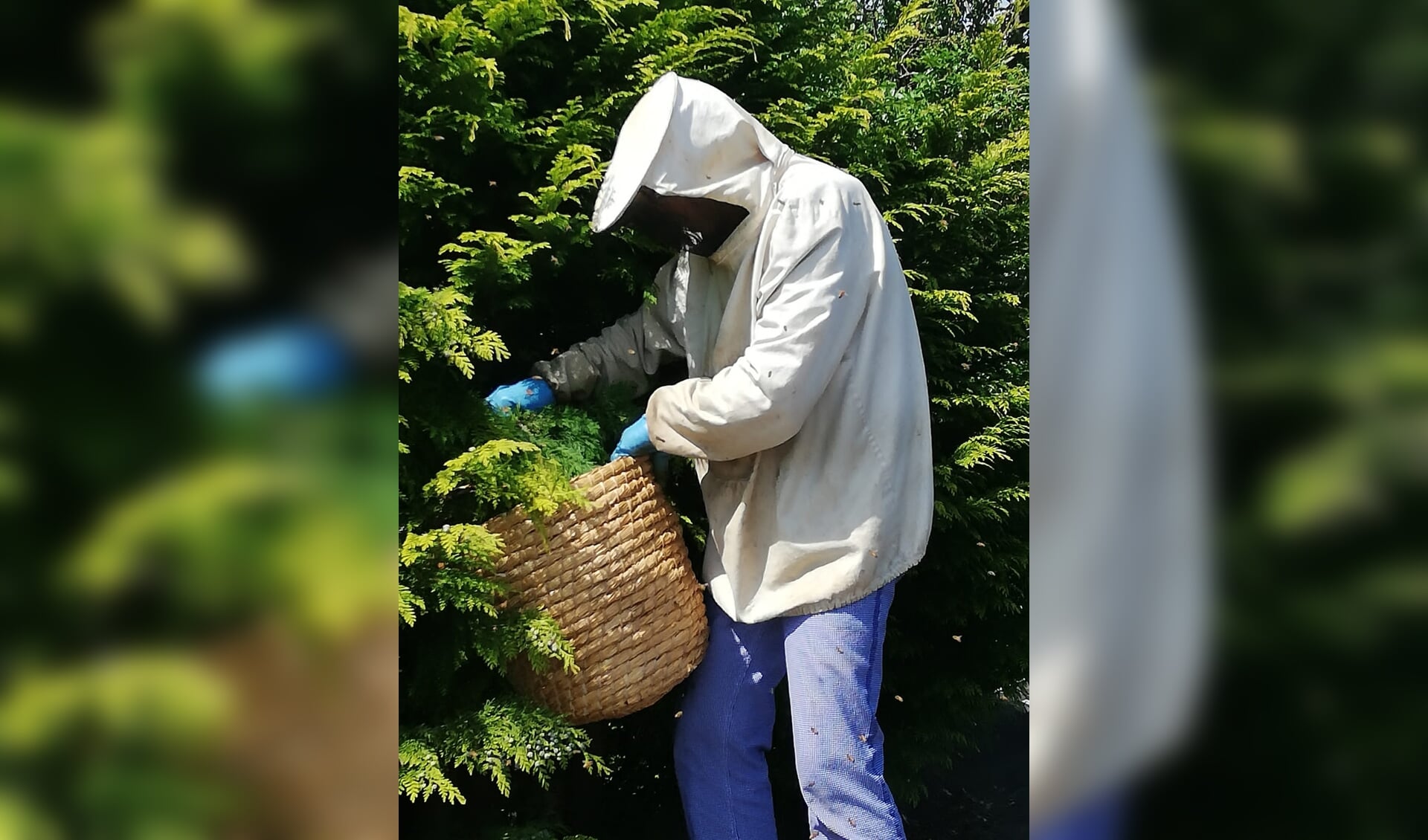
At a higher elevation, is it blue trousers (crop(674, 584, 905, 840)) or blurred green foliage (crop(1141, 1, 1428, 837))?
blurred green foliage (crop(1141, 1, 1428, 837))

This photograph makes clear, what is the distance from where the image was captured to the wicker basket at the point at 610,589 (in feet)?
7.53

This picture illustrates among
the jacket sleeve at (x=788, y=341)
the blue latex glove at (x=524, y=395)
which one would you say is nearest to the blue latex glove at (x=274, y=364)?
the jacket sleeve at (x=788, y=341)

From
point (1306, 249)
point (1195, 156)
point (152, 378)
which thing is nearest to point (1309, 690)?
point (1306, 249)

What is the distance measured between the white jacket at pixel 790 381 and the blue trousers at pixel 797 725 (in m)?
0.09

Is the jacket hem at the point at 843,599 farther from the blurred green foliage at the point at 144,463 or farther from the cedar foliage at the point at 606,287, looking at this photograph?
the blurred green foliage at the point at 144,463

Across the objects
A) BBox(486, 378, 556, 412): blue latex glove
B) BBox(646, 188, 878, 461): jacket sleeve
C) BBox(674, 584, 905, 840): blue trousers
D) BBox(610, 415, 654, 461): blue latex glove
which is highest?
BBox(646, 188, 878, 461): jacket sleeve

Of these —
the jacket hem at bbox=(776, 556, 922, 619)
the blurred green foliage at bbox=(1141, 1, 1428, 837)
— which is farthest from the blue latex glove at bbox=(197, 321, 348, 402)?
the jacket hem at bbox=(776, 556, 922, 619)

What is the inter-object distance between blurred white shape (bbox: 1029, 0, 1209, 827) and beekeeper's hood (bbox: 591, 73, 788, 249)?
3.21 ft

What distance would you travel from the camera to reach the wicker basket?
229 cm

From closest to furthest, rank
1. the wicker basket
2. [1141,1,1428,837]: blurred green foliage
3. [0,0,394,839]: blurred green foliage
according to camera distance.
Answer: [0,0,394,839]: blurred green foliage < [1141,1,1428,837]: blurred green foliage < the wicker basket

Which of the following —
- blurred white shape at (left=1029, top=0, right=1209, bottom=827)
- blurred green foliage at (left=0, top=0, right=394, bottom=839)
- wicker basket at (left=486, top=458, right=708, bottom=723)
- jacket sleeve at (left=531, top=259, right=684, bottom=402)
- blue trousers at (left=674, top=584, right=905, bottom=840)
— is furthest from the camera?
jacket sleeve at (left=531, top=259, right=684, bottom=402)

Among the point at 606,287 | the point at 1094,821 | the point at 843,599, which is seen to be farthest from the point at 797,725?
the point at 606,287

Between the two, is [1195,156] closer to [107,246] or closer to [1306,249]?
[1306,249]

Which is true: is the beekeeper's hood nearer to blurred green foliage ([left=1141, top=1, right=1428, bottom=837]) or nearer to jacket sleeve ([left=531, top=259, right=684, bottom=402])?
jacket sleeve ([left=531, top=259, right=684, bottom=402])
